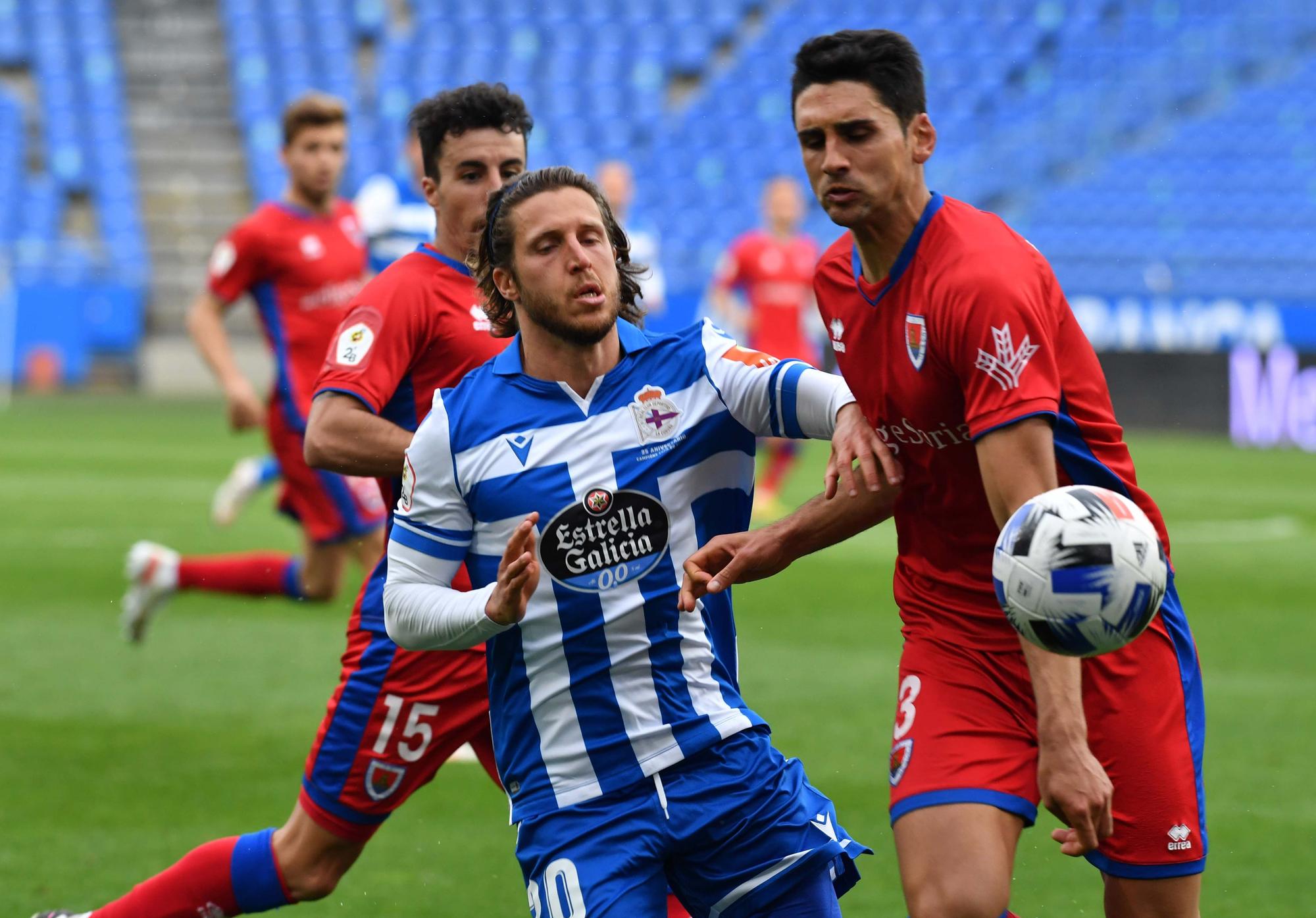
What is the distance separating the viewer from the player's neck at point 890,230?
366cm

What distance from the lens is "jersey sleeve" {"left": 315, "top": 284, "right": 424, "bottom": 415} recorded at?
4371mm

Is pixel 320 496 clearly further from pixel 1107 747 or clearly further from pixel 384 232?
pixel 1107 747

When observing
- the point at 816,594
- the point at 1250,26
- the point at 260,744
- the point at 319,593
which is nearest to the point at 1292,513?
the point at 816,594

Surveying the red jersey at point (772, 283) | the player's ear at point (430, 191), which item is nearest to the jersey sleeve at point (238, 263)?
the player's ear at point (430, 191)

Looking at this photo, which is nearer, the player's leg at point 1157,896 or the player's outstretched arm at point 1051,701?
the player's outstretched arm at point 1051,701

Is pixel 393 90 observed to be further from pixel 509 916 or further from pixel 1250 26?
pixel 509 916

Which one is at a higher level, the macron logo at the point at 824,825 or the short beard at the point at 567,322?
the short beard at the point at 567,322

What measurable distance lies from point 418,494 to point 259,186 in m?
24.8

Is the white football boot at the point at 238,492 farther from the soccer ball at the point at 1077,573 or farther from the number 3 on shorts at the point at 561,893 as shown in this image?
the soccer ball at the point at 1077,573

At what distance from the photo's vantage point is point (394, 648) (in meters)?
4.35

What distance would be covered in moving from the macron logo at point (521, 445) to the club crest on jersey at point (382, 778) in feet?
3.69

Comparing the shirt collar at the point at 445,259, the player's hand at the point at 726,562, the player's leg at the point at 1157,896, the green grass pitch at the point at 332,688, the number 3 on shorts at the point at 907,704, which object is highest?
the shirt collar at the point at 445,259

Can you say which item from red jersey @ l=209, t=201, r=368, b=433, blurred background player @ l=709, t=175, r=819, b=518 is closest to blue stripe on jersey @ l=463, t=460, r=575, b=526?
red jersey @ l=209, t=201, r=368, b=433

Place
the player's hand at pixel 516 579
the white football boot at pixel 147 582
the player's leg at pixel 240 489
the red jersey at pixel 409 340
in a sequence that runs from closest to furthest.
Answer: the player's hand at pixel 516 579 → the red jersey at pixel 409 340 → the white football boot at pixel 147 582 → the player's leg at pixel 240 489
